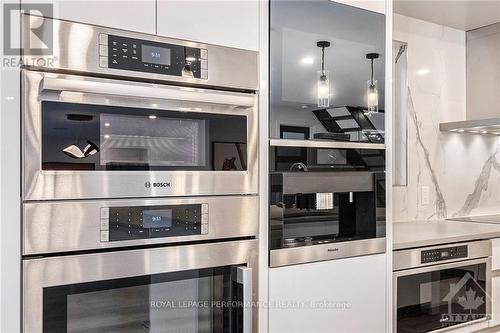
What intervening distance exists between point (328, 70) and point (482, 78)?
1817mm

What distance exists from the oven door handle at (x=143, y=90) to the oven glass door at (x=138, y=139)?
0.05m

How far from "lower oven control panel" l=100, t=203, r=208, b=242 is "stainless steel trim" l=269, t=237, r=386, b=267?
0.33 metres

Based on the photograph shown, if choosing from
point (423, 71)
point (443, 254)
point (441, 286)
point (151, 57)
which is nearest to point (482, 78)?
point (423, 71)

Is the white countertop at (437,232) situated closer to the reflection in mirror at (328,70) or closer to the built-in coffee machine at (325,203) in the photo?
the built-in coffee machine at (325,203)

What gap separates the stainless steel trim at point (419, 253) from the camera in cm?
211

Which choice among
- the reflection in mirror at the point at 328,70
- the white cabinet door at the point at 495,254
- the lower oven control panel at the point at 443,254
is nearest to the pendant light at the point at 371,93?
the reflection in mirror at the point at 328,70

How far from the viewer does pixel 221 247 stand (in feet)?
5.13

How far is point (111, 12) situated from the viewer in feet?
4.53

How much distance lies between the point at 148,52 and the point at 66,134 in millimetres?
358

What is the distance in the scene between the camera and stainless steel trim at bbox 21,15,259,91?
Result: 4.21ft

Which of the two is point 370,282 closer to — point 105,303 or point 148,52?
point 105,303

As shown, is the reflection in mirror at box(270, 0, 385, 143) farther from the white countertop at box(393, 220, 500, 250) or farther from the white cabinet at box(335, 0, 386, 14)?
the white countertop at box(393, 220, 500, 250)

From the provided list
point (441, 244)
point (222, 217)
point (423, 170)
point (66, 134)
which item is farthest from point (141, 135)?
point (423, 170)

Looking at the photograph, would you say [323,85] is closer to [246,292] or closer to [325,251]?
[325,251]
